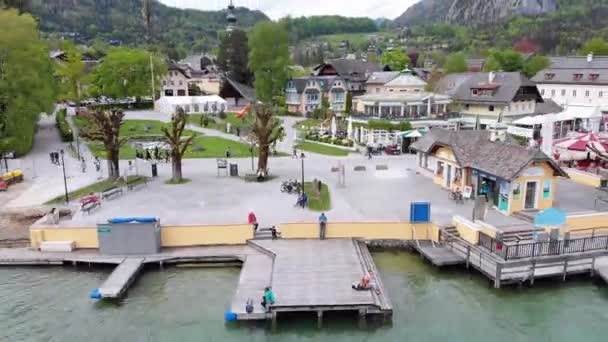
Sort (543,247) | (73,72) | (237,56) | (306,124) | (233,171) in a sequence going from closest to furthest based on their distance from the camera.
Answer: (543,247) < (233,171) < (306,124) < (73,72) < (237,56)

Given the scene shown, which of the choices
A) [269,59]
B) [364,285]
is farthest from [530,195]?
[269,59]

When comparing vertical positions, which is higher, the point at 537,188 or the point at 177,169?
the point at 537,188

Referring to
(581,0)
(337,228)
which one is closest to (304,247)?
(337,228)

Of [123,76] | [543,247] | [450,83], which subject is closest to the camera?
[543,247]

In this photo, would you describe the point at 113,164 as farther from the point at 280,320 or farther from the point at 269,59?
the point at 269,59

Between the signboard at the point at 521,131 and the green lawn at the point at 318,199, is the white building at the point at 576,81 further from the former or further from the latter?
the green lawn at the point at 318,199

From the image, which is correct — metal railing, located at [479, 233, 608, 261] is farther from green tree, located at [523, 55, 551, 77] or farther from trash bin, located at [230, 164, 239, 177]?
green tree, located at [523, 55, 551, 77]
